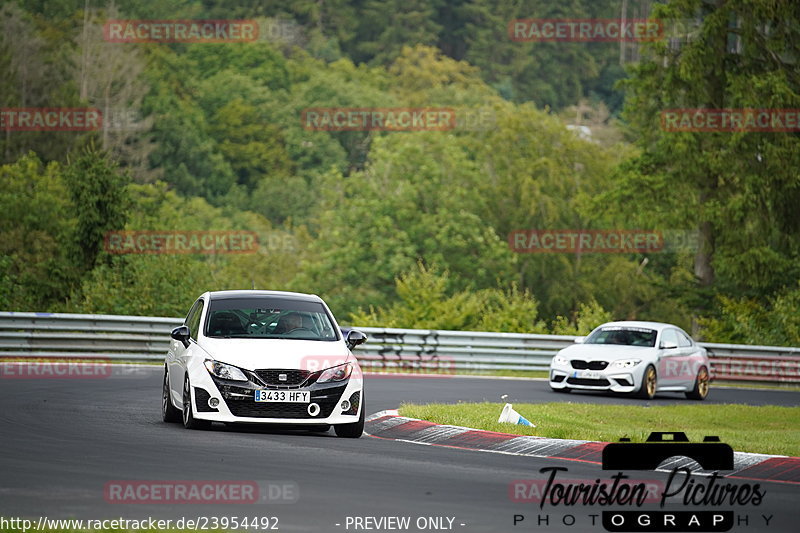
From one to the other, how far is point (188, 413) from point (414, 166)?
59449 mm

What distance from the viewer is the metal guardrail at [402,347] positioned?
30547mm

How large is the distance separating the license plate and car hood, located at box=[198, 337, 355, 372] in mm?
268

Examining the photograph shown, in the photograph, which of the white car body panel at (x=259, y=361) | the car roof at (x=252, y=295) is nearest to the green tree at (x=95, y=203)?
the car roof at (x=252, y=295)

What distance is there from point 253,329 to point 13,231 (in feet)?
141

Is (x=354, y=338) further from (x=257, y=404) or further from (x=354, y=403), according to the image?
(x=257, y=404)

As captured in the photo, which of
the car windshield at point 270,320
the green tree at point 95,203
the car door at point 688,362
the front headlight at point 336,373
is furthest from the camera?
the green tree at point 95,203

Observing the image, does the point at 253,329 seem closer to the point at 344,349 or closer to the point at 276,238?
the point at 344,349

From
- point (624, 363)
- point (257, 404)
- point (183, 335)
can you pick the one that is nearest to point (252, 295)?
point (183, 335)

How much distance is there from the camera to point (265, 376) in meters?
15.6

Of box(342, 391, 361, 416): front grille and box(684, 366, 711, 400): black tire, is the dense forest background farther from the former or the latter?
box(342, 391, 361, 416): front grille

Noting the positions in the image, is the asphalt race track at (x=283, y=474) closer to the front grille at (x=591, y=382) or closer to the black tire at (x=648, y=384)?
the front grille at (x=591, y=382)

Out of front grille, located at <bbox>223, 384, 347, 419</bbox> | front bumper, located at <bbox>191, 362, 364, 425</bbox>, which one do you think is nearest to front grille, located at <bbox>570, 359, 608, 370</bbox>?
front bumper, located at <bbox>191, 362, 364, 425</bbox>

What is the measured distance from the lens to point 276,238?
94.1 meters

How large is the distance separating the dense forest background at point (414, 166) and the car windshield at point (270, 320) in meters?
19.8
